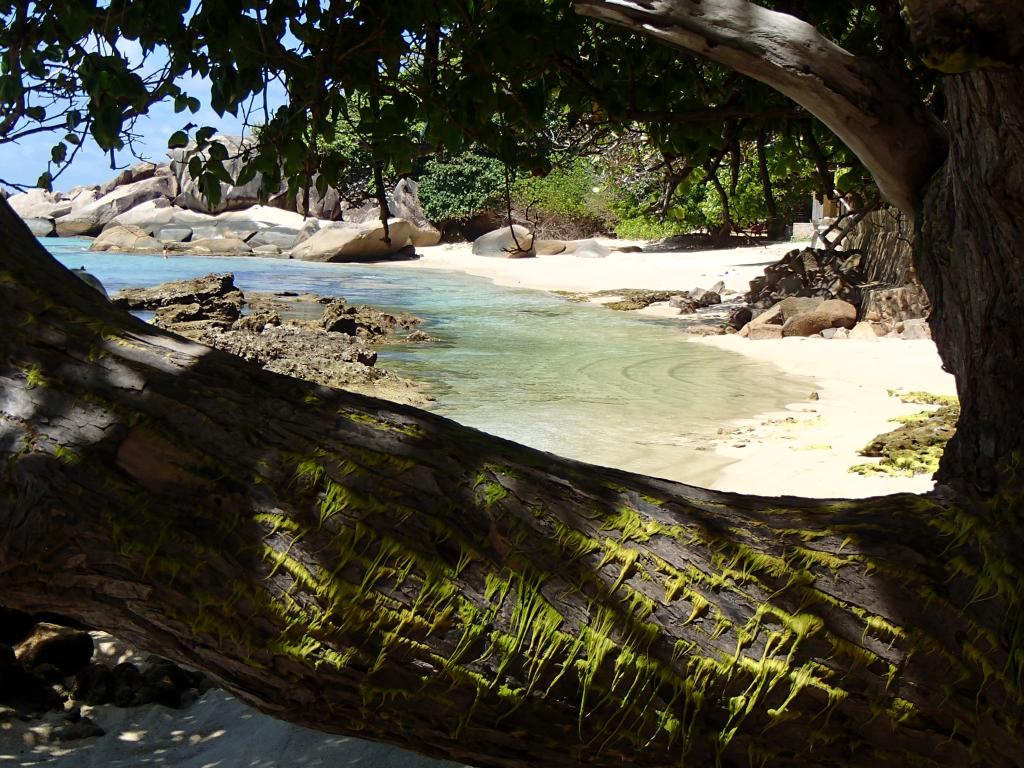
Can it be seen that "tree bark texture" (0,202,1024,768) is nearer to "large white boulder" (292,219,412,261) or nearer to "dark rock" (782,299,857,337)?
"dark rock" (782,299,857,337)

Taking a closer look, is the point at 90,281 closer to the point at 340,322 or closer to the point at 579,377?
the point at 340,322

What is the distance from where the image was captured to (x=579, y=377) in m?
14.2

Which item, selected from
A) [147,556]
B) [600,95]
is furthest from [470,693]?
[600,95]

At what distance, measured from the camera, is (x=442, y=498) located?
69.5 inches

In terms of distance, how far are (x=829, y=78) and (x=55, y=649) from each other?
453cm

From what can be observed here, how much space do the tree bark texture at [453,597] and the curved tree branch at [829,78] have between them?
1.23 metres

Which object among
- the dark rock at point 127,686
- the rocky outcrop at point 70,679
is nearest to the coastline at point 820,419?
the rocky outcrop at point 70,679

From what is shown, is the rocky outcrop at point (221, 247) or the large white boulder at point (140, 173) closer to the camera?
the rocky outcrop at point (221, 247)

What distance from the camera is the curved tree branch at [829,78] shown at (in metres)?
2.55

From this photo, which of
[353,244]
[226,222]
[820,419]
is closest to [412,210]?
[353,244]

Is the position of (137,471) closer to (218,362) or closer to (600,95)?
(218,362)

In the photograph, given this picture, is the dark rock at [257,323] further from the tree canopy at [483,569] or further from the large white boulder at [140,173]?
the large white boulder at [140,173]

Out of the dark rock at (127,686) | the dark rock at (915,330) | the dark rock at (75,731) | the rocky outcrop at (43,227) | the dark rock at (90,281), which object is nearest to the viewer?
the dark rock at (90,281)

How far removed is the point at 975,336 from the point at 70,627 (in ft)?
15.2
